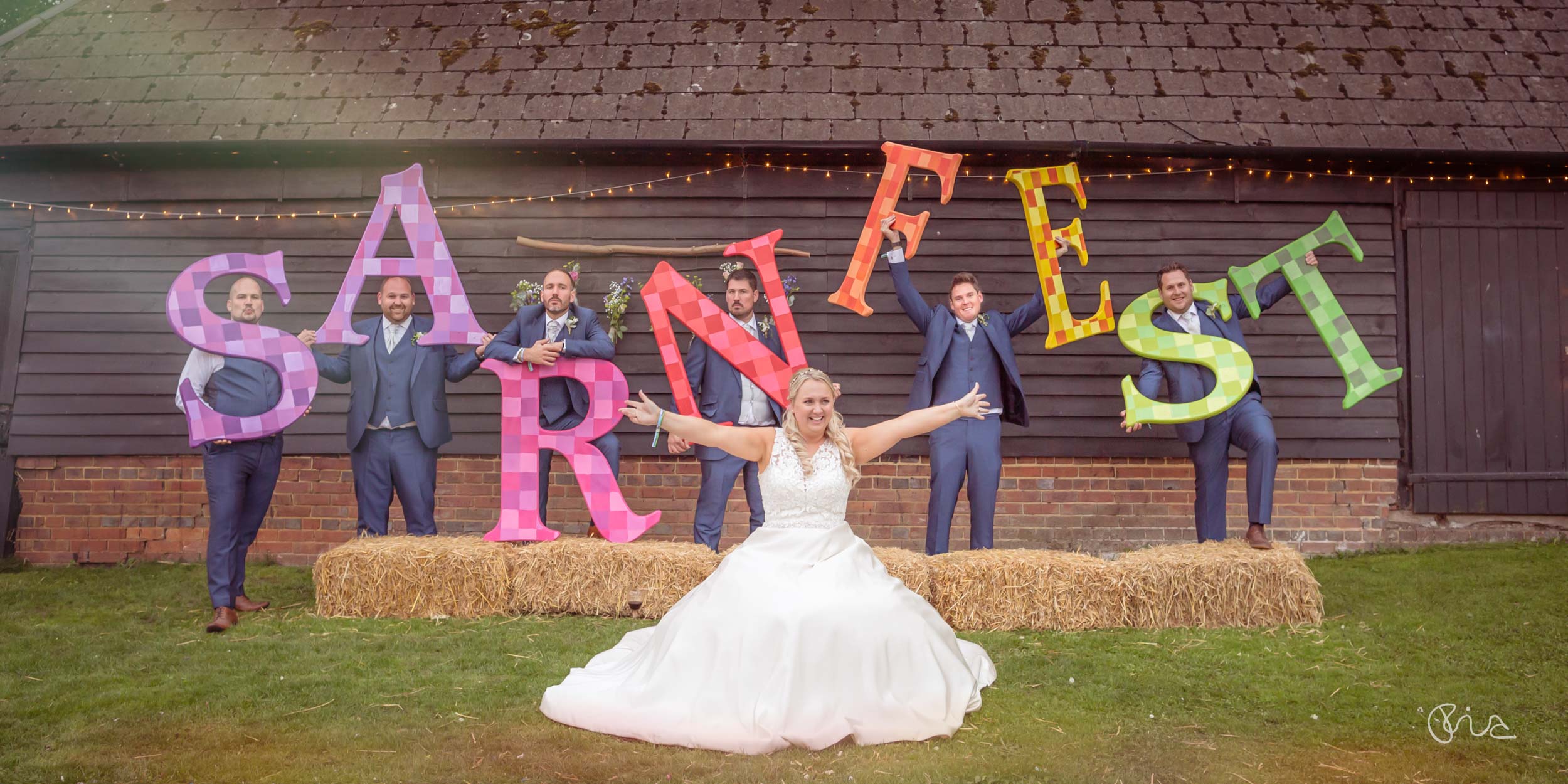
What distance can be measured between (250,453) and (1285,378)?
715 centimetres

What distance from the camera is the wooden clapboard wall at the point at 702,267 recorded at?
304 inches

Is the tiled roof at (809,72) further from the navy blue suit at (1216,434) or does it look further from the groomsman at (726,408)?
the navy blue suit at (1216,434)

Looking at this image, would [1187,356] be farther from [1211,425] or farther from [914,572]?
[914,572]

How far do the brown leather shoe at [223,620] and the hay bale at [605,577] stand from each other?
4.86 feet

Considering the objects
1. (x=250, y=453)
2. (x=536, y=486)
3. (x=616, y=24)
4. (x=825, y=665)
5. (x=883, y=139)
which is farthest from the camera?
(x=616, y=24)

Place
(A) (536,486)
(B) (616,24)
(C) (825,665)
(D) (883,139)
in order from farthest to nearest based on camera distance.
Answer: (B) (616,24)
(D) (883,139)
(A) (536,486)
(C) (825,665)

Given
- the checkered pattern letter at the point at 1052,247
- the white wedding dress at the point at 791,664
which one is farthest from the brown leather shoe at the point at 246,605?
the checkered pattern letter at the point at 1052,247

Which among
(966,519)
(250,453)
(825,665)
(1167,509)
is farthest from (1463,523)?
(250,453)

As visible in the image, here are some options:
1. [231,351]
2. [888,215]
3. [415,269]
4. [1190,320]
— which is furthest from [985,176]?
[231,351]

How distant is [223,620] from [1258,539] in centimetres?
573

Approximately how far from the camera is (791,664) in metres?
3.60

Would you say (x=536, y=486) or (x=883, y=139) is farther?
(x=883, y=139)

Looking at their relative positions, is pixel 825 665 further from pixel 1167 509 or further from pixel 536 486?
pixel 1167 509

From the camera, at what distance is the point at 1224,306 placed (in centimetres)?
630
